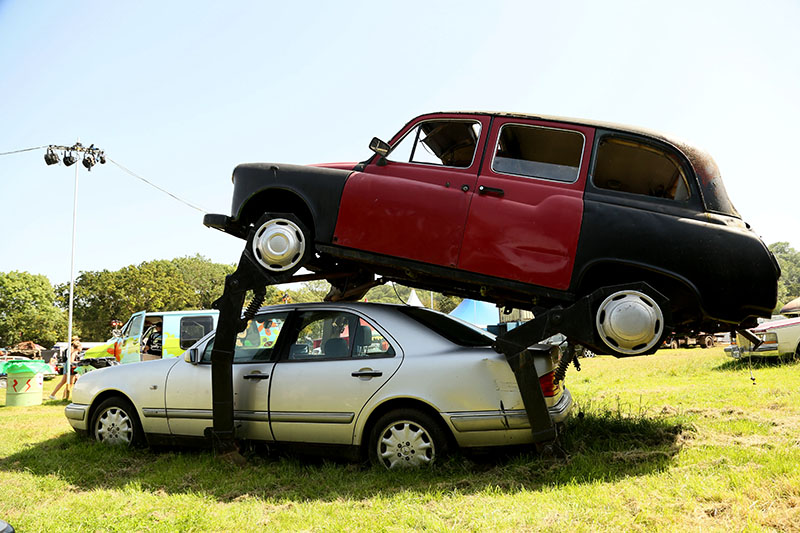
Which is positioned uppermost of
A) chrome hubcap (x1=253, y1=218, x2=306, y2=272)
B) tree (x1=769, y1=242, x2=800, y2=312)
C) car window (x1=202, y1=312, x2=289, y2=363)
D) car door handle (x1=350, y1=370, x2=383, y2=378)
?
tree (x1=769, y1=242, x2=800, y2=312)

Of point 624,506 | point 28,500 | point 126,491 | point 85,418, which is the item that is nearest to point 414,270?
point 624,506

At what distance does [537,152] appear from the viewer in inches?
196

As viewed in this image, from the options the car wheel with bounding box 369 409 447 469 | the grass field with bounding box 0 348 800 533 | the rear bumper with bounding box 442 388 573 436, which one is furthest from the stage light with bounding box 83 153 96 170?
the rear bumper with bounding box 442 388 573 436

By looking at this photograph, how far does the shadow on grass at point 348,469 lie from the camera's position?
4262 mm

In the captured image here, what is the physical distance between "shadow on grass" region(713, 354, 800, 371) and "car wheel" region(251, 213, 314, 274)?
1030 cm

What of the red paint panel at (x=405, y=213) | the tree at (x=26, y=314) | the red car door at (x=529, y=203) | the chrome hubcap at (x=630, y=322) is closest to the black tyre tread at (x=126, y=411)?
the red paint panel at (x=405, y=213)

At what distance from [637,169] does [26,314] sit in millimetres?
64326

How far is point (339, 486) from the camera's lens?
439 cm

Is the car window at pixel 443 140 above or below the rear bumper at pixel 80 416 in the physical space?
above

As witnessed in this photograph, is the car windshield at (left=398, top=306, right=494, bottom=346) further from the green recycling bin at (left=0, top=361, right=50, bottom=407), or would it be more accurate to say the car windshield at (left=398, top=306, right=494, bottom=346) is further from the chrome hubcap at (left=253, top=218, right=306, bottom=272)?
the green recycling bin at (left=0, top=361, right=50, bottom=407)

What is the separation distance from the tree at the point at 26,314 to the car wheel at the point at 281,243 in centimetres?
6001

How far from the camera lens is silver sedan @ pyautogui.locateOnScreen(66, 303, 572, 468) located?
4.51 metres

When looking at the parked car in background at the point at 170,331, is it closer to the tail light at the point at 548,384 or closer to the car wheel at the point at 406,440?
the car wheel at the point at 406,440

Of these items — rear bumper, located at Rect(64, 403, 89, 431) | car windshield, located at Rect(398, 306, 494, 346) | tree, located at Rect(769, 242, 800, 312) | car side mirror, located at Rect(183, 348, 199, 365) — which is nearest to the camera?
car windshield, located at Rect(398, 306, 494, 346)
